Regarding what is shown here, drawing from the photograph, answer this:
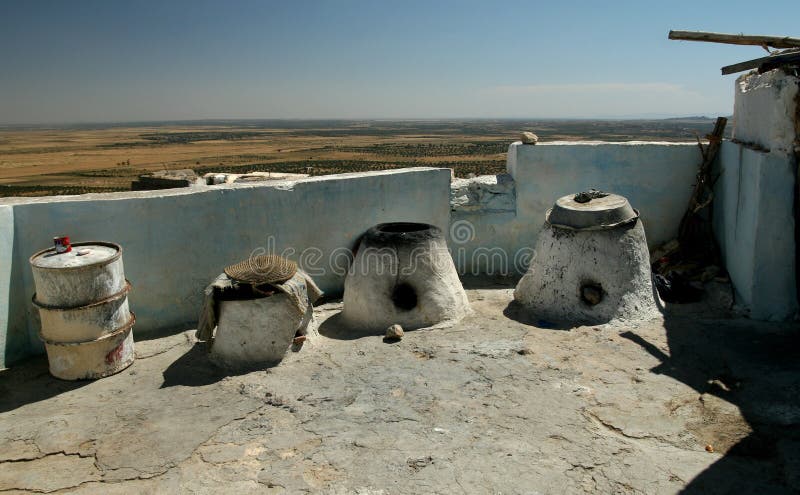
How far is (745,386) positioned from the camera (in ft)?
16.6

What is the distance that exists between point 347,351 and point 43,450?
267cm

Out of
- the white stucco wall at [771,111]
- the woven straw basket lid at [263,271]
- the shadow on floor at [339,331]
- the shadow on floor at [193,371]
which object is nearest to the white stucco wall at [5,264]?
the shadow on floor at [193,371]

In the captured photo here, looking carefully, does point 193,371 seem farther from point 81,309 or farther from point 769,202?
point 769,202

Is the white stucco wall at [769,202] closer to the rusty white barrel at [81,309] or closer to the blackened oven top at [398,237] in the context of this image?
the blackened oven top at [398,237]

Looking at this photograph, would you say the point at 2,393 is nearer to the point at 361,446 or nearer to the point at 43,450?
the point at 43,450

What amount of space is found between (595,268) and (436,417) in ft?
9.56

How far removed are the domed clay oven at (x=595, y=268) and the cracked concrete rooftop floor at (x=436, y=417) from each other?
1.18 ft

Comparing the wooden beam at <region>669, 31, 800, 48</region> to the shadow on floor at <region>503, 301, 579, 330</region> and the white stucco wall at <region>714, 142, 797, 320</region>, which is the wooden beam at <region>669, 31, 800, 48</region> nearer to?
the white stucco wall at <region>714, 142, 797, 320</region>

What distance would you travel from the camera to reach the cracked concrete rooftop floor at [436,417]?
3861mm

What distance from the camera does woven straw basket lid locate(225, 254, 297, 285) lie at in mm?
5699

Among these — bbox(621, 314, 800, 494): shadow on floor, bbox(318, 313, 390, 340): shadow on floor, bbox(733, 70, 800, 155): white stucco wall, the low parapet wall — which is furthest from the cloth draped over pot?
bbox(733, 70, 800, 155): white stucco wall

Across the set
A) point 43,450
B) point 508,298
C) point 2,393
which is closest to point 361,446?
point 43,450

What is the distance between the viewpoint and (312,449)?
165 inches

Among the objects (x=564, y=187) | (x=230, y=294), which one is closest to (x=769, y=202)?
(x=564, y=187)
